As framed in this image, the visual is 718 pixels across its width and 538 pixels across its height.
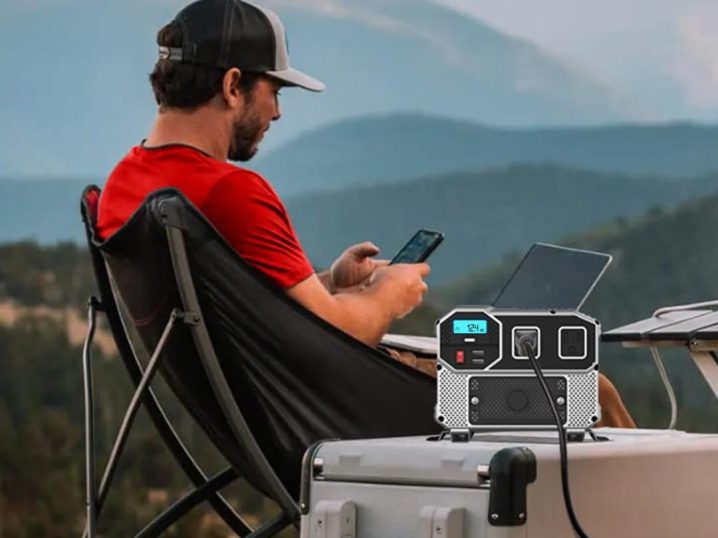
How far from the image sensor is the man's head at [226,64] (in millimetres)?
2885

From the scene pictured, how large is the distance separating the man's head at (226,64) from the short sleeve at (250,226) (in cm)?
20

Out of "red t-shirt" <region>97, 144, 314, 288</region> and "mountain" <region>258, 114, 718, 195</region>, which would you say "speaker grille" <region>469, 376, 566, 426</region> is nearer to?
"red t-shirt" <region>97, 144, 314, 288</region>

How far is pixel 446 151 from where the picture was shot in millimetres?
6270

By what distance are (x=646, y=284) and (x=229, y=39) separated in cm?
330

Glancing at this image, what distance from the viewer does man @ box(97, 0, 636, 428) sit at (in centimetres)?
281

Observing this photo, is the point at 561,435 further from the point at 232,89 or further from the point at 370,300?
the point at 232,89

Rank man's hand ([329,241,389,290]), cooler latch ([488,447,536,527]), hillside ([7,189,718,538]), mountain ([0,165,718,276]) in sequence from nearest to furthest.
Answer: cooler latch ([488,447,536,527]), man's hand ([329,241,389,290]), hillside ([7,189,718,538]), mountain ([0,165,718,276])

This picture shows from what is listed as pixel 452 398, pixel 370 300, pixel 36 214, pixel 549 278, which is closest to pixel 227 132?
pixel 370 300

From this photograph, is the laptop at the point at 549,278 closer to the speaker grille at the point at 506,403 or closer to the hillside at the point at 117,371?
the speaker grille at the point at 506,403

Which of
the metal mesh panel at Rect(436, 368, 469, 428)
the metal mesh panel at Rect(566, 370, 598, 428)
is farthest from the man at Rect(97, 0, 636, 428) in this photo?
the metal mesh panel at Rect(566, 370, 598, 428)

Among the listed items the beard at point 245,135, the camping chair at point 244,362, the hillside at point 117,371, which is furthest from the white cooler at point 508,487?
the hillside at point 117,371

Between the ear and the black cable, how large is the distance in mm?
709

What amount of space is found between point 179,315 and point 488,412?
0.46m

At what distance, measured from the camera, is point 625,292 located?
594cm
